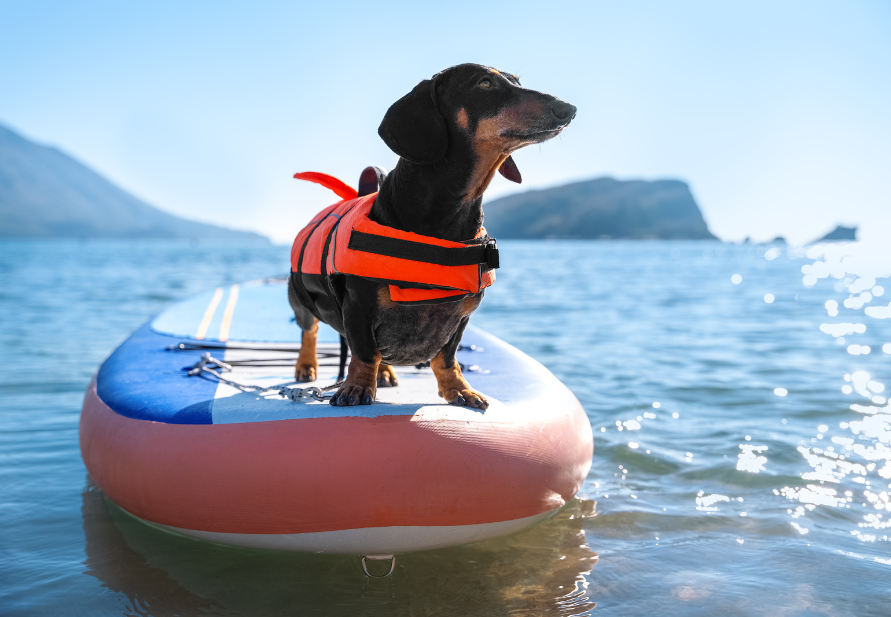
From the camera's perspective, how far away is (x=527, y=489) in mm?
2555

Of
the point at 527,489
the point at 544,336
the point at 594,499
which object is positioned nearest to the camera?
the point at 527,489

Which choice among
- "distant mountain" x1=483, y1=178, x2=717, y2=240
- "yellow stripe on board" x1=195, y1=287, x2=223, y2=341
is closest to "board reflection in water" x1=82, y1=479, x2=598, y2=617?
"yellow stripe on board" x1=195, y1=287, x2=223, y2=341

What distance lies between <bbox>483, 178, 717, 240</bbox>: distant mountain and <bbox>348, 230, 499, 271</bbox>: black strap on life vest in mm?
108355

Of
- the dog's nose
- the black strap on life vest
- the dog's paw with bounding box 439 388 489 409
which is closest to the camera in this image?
the dog's nose

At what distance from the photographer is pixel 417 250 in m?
2.36

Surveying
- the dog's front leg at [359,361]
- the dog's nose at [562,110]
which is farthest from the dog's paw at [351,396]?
the dog's nose at [562,110]

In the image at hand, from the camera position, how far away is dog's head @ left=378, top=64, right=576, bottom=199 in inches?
85.6

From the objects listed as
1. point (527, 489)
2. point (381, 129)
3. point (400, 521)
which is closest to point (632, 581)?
point (527, 489)

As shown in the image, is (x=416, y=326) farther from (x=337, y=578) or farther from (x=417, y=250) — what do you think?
(x=337, y=578)

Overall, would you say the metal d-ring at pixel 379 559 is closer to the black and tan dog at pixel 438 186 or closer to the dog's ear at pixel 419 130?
the black and tan dog at pixel 438 186

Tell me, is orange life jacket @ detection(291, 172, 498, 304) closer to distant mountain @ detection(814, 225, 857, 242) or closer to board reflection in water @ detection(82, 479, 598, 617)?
board reflection in water @ detection(82, 479, 598, 617)

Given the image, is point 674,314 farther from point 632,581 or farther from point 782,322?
point 632,581

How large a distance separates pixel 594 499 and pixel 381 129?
7.69ft

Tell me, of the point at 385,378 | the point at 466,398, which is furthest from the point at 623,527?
the point at 385,378
